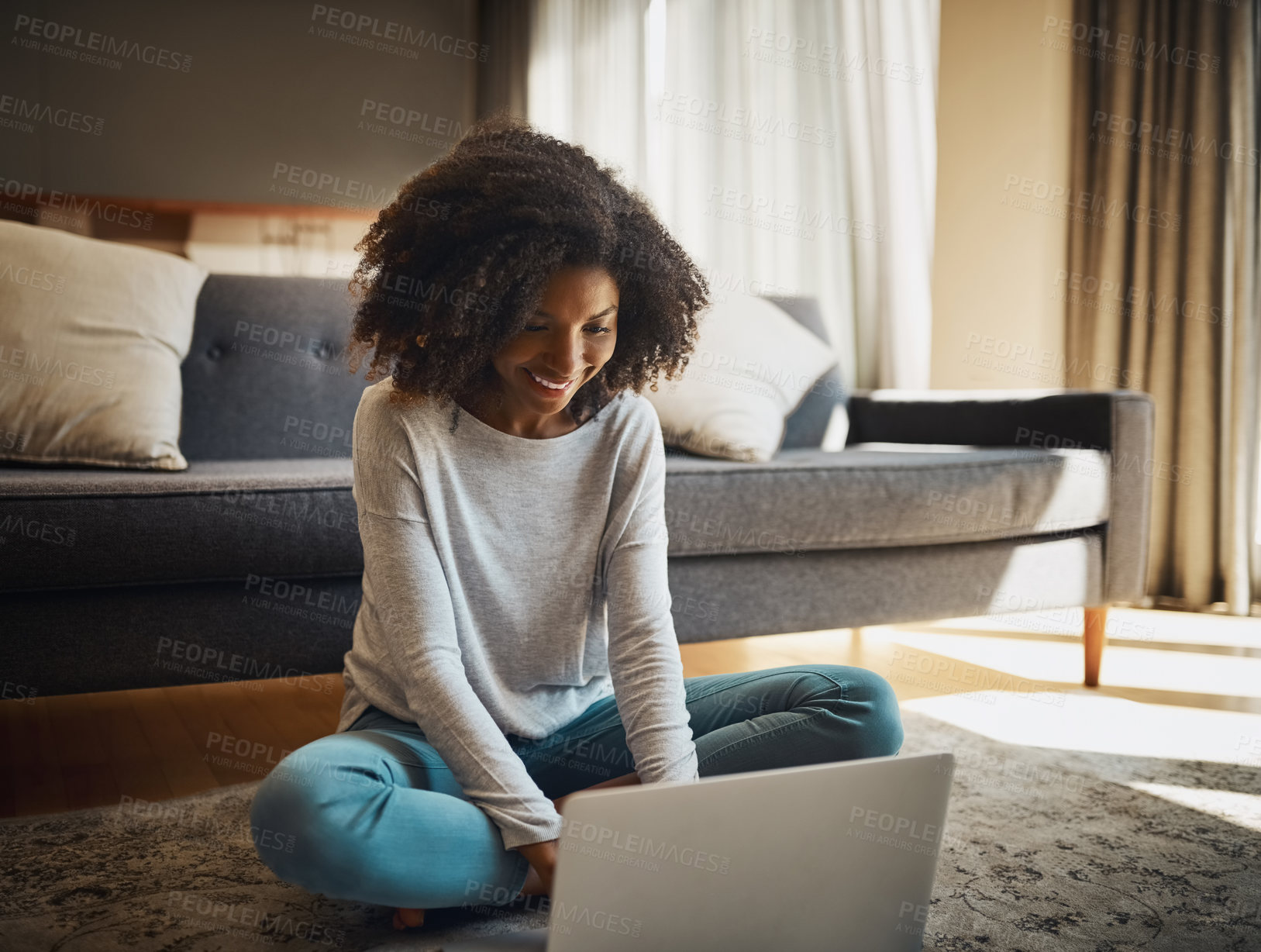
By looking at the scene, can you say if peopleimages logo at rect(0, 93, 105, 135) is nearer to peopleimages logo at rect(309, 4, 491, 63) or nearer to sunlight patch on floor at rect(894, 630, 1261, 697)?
peopleimages logo at rect(309, 4, 491, 63)

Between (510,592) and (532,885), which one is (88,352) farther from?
(532,885)

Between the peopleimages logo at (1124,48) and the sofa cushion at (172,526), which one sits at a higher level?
the peopleimages logo at (1124,48)

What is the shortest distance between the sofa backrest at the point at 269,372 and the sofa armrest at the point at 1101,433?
135 centimetres

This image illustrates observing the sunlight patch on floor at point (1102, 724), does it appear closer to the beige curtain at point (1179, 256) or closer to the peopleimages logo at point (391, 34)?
the beige curtain at point (1179, 256)

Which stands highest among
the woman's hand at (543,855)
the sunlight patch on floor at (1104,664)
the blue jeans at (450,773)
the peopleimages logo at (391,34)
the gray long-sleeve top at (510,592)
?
the peopleimages logo at (391,34)

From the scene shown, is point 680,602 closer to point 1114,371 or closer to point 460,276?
point 460,276

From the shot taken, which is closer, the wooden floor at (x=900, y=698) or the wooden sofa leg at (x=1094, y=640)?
the wooden floor at (x=900, y=698)

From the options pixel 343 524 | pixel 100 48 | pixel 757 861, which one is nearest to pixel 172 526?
pixel 343 524

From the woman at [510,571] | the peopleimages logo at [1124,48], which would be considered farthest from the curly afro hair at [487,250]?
the peopleimages logo at [1124,48]

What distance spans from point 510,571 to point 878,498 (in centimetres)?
100

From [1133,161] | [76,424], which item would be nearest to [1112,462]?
[1133,161]

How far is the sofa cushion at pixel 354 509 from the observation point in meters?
1.39

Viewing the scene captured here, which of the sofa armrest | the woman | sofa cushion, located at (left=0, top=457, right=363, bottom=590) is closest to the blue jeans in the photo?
the woman

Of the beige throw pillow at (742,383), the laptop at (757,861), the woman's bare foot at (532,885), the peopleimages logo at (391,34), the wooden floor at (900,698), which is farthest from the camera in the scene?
the peopleimages logo at (391,34)
